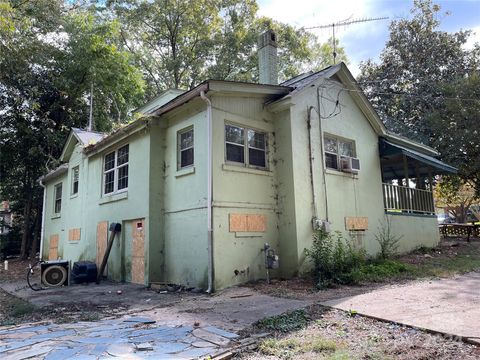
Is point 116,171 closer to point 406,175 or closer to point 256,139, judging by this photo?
point 256,139

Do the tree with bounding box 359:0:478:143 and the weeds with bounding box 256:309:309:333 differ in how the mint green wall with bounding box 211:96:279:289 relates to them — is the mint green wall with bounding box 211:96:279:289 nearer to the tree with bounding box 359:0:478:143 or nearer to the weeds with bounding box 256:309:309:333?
the weeds with bounding box 256:309:309:333

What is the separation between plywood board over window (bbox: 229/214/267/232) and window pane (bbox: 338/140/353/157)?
405cm

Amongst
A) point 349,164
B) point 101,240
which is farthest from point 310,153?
point 101,240

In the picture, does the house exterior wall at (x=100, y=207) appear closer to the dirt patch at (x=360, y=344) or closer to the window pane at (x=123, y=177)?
the window pane at (x=123, y=177)

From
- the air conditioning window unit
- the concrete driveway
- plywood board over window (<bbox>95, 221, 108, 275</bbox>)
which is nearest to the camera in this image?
the concrete driveway

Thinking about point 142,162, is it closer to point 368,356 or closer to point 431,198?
point 368,356

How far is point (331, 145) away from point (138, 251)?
275 inches

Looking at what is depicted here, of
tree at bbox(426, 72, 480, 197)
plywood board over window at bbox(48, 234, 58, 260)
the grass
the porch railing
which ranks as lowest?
the grass

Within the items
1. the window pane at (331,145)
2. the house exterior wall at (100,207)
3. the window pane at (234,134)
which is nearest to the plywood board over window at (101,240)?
the house exterior wall at (100,207)

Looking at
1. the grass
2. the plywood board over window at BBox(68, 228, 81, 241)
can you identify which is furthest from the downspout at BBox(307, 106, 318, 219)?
the plywood board over window at BBox(68, 228, 81, 241)

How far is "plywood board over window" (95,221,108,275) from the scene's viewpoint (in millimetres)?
13117

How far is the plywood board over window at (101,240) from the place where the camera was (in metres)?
13.1

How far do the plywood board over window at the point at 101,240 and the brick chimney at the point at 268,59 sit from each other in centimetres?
749

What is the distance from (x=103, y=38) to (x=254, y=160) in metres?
15.2
